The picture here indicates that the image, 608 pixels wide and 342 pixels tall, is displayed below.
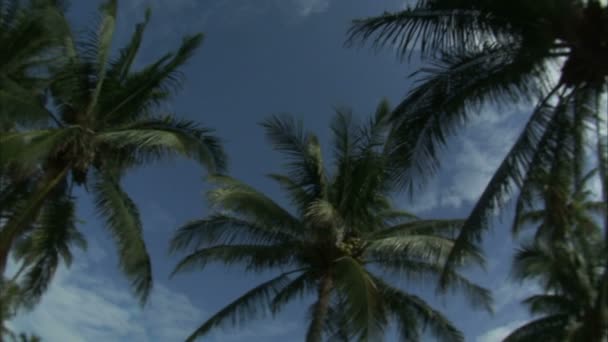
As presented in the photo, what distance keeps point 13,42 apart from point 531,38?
856 cm

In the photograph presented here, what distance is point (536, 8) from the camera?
23.5 feet

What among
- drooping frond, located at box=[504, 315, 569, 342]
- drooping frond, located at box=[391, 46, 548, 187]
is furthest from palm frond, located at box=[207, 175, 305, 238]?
drooping frond, located at box=[504, 315, 569, 342]

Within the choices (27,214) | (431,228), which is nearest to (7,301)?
(27,214)

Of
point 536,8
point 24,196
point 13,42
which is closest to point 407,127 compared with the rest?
point 536,8

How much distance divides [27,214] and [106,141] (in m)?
2.04

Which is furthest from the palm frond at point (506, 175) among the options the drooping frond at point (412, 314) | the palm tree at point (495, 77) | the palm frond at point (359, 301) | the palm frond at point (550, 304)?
the palm frond at point (550, 304)

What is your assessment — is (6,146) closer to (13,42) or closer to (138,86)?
(13,42)

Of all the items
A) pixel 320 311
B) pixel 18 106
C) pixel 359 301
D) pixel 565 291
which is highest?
pixel 18 106

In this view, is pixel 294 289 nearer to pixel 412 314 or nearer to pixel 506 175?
pixel 412 314

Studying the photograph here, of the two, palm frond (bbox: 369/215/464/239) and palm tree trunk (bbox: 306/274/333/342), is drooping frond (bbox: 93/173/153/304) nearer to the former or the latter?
palm tree trunk (bbox: 306/274/333/342)

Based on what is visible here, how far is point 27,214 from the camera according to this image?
1074 centimetres

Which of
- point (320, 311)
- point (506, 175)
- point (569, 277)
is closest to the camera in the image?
point (506, 175)

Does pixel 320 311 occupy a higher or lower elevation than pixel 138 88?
lower

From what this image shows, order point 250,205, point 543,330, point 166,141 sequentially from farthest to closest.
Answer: point 543,330
point 250,205
point 166,141
